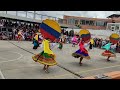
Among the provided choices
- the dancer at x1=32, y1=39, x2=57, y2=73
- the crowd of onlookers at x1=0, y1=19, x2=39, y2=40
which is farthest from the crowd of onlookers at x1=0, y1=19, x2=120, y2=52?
the dancer at x1=32, y1=39, x2=57, y2=73

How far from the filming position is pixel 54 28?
795cm

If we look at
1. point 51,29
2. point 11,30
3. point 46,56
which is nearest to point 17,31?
point 11,30

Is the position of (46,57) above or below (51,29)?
below

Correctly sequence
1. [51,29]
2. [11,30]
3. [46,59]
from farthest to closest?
[11,30], [51,29], [46,59]

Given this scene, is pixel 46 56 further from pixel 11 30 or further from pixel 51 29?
pixel 11 30

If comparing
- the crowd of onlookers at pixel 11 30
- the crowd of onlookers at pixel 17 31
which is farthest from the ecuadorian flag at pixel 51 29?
the crowd of onlookers at pixel 11 30

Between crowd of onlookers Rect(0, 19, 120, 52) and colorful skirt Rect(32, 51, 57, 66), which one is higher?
crowd of onlookers Rect(0, 19, 120, 52)

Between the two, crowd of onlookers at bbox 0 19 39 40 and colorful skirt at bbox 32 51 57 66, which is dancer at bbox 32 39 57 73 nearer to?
colorful skirt at bbox 32 51 57 66

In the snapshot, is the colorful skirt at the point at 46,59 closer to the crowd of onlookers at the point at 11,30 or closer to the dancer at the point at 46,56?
the dancer at the point at 46,56

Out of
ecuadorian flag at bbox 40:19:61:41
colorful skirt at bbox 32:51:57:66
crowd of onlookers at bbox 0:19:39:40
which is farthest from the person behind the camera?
crowd of onlookers at bbox 0:19:39:40
